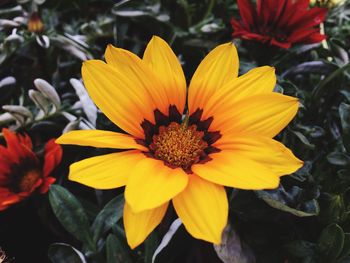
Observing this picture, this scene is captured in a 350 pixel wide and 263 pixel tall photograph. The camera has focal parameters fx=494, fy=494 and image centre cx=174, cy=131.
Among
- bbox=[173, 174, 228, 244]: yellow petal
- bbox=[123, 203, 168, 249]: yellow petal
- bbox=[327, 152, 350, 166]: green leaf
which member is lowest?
bbox=[327, 152, 350, 166]: green leaf

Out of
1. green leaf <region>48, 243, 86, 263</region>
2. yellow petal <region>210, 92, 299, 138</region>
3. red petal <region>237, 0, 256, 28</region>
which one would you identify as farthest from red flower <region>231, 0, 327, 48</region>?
green leaf <region>48, 243, 86, 263</region>

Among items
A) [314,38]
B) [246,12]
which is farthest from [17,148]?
[314,38]

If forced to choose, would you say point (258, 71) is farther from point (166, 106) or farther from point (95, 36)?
point (95, 36)

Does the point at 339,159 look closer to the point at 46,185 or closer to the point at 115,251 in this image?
the point at 115,251

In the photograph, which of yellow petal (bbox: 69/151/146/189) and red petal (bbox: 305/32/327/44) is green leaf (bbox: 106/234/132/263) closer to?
yellow petal (bbox: 69/151/146/189)

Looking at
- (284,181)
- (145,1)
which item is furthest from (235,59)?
(145,1)

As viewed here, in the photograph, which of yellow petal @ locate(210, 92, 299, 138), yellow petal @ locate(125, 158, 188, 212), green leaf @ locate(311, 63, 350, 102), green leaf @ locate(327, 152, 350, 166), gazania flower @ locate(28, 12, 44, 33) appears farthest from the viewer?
gazania flower @ locate(28, 12, 44, 33)
